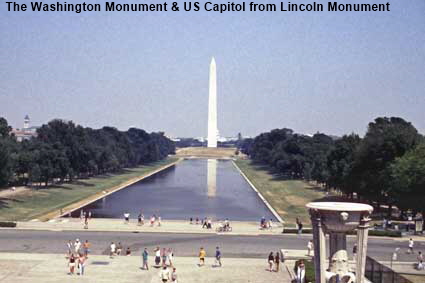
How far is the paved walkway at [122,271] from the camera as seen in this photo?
27.5 m

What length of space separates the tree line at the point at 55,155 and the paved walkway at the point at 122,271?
2831 cm

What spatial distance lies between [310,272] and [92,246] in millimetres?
13813

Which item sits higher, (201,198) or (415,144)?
(415,144)

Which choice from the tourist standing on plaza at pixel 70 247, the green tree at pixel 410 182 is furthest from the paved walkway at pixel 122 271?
the green tree at pixel 410 182

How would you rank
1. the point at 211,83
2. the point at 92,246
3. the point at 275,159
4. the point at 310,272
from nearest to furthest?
the point at 310,272 < the point at 92,246 < the point at 275,159 < the point at 211,83

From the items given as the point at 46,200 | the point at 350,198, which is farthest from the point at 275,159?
the point at 46,200

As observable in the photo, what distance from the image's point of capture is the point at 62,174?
81.1 metres

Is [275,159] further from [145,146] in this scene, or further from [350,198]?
[350,198]

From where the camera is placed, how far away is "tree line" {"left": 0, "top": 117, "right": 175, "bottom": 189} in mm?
65188

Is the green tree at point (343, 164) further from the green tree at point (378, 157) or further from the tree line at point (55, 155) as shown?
the tree line at point (55, 155)

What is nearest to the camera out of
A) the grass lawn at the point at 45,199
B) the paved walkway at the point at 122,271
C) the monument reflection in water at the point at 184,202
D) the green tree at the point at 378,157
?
the paved walkway at the point at 122,271

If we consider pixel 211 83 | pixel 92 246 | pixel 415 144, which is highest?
pixel 211 83

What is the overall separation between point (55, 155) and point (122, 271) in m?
52.0

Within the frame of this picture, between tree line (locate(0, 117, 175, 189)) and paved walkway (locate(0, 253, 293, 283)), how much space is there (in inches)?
1115
